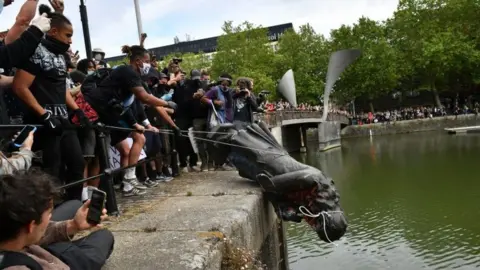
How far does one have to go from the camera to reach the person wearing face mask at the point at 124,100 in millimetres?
4641

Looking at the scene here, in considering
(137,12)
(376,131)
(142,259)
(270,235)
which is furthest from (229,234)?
(376,131)

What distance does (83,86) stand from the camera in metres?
4.89

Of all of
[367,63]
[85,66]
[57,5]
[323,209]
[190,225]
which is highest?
[367,63]

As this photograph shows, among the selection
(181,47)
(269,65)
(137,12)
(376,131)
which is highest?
(181,47)

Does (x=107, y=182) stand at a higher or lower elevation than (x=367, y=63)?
lower

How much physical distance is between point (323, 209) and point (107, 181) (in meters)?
2.01

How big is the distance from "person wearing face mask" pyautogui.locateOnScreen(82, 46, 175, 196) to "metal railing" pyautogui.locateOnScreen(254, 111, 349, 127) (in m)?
18.5

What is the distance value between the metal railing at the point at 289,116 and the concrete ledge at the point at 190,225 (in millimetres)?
18485

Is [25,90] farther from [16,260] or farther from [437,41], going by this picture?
[437,41]

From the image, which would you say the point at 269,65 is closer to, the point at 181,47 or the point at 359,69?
the point at 359,69

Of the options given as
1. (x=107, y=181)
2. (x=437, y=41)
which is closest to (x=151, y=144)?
(x=107, y=181)

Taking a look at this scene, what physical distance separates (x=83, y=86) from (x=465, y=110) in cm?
4439

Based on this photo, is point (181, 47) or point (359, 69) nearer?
point (359, 69)

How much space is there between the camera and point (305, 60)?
4697 centimetres
